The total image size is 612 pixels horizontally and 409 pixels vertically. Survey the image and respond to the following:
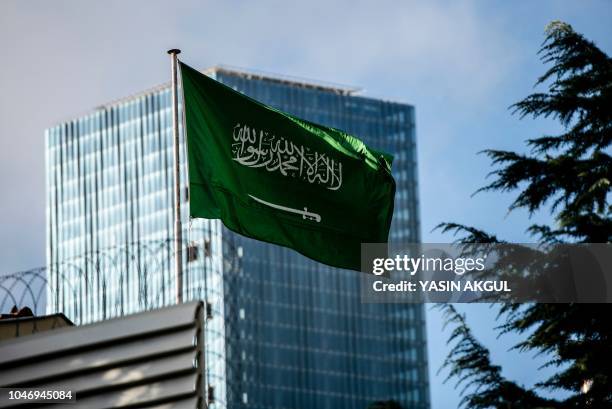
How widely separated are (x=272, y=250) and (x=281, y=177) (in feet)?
397

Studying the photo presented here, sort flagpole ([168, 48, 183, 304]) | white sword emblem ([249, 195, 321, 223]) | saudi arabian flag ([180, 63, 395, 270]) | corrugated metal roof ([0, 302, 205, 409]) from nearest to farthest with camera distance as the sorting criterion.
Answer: corrugated metal roof ([0, 302, 205, 409]) < flagpole ([168, 48, 183, 304]) < saudi arabian flag ([180, 63, 395, 270]) < white sword emblem ([249, 195, 321, 223])

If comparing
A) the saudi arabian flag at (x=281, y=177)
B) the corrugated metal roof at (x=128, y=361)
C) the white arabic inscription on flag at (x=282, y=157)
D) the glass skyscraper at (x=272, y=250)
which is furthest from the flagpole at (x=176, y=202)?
the glass skyscraper at (x=272, y=250)

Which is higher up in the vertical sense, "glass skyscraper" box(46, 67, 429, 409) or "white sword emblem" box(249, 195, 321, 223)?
"glass skyscraper" box(46, 67, 429, 409)

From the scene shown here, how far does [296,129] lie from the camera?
27094mm

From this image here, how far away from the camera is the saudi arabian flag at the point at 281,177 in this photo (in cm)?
2572

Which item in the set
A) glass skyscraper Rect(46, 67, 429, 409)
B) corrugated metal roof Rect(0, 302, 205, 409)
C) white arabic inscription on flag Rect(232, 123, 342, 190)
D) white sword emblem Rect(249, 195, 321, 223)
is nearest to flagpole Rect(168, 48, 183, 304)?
corrugated metal roof Rect(0, 302, 205, 409)

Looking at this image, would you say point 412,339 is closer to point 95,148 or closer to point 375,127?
point 375,127

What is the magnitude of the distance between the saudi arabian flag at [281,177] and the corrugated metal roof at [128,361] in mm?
5486

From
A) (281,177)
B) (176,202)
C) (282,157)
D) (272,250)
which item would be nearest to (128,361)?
(176,202)

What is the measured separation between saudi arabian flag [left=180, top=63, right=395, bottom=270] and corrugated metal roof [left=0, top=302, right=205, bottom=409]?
5.49 m

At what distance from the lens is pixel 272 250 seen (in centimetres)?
14738

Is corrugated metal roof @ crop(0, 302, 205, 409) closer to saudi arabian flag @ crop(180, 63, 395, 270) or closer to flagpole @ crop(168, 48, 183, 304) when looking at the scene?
flagpole @ crop(168, 48, 183, 304)

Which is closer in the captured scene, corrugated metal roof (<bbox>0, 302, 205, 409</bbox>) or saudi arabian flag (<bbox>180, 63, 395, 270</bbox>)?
corrugated metal roof (<bbox>0, 302, 205, 409</bbox>)

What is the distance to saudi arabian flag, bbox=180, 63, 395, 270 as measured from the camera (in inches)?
1013
